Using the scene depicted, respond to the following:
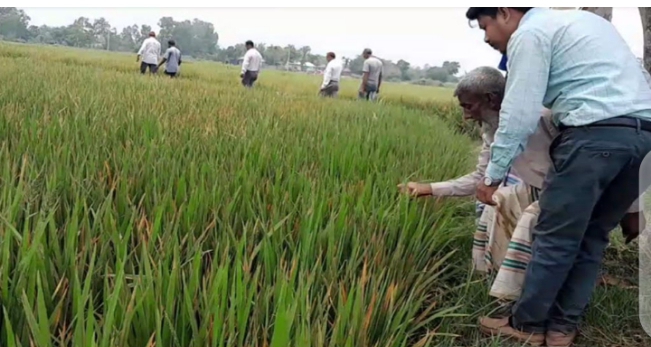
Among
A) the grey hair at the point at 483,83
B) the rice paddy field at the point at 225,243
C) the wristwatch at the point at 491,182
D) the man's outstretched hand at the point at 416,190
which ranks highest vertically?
the grey hair at the point at 483,83

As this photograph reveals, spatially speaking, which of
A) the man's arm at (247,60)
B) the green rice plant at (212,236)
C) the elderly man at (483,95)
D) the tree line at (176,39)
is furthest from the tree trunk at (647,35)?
the tree line at (176,39)

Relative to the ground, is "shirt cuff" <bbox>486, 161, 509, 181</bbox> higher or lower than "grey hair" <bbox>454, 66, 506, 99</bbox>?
lower

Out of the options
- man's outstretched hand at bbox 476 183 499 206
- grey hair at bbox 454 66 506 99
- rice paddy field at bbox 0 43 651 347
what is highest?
grey hair at bbox 454 66 506 99

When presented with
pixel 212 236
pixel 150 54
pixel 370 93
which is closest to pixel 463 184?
pixel 212 236

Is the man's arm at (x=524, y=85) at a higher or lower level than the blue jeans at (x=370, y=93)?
higher

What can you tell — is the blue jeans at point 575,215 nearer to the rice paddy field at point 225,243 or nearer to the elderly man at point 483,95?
the rice paddy field at point 225,243

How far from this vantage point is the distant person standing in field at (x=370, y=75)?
381 inches

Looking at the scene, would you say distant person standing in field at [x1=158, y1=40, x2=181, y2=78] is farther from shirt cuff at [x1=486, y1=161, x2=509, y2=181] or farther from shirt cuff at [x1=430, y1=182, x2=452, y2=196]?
shirt cuff at [x1=486, y1=161, x2=509, y2=181]

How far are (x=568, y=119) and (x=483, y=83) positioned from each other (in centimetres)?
34

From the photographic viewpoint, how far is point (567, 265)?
1.69m

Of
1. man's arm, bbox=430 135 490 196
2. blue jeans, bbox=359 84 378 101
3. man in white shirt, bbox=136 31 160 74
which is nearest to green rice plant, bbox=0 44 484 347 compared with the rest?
man's arm, bbox=430 135 490 196

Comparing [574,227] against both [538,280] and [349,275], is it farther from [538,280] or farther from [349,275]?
[349,275]

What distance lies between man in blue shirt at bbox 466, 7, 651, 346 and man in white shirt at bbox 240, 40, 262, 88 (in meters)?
8.61

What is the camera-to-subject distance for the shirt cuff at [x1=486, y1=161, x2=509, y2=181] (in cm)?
166
